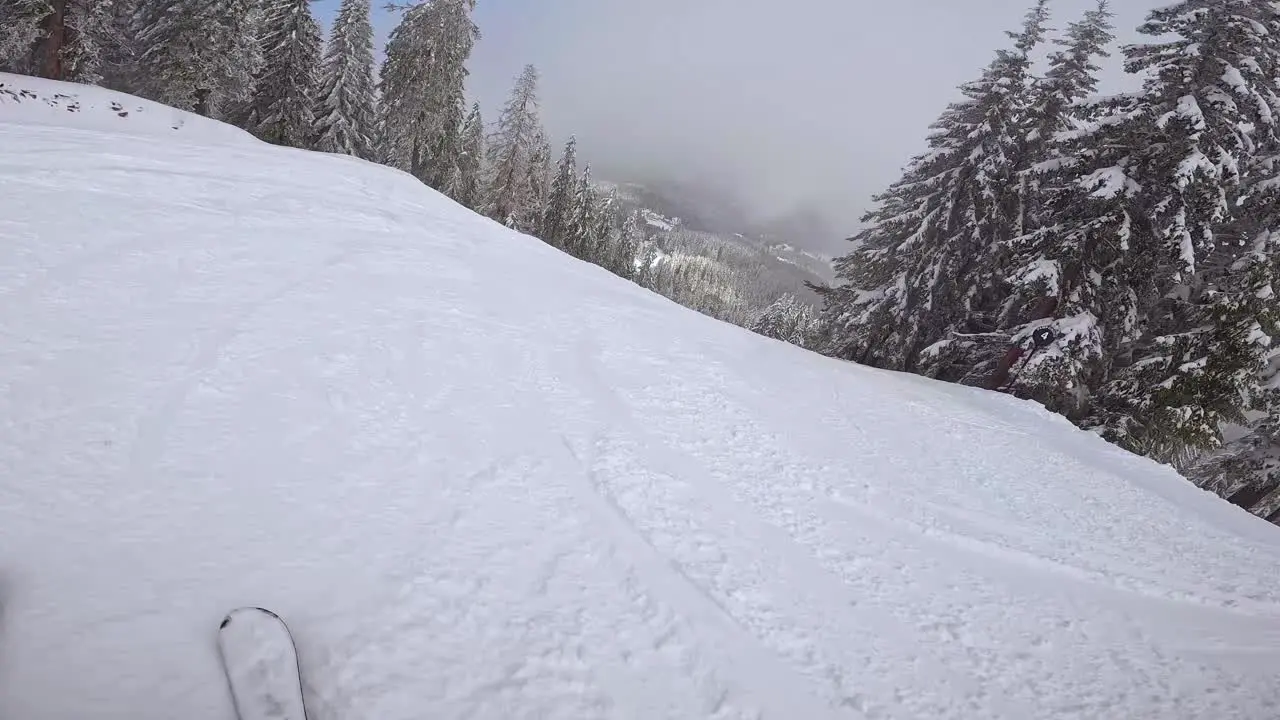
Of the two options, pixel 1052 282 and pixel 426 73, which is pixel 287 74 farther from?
pixel 1052 282

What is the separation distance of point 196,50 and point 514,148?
16.0 metres

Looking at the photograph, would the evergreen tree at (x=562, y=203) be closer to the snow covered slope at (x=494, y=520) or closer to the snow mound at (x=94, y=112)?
the snow mound at (x=94, y=112)

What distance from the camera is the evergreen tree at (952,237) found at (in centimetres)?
1653

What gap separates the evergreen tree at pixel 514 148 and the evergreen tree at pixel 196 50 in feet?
43.7

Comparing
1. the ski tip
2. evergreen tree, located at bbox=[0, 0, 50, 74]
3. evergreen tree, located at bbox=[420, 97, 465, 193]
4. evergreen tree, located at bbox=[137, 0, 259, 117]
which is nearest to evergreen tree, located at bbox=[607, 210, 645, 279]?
evergreen tree, located at bbox=[420, 97, 465, 193]

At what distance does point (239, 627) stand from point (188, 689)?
0.34 metres

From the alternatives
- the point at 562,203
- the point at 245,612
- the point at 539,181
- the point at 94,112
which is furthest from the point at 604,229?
the point at 245,612

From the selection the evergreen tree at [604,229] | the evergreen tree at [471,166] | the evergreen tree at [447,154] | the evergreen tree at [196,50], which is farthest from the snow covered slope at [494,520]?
the evergreen tree at [604,229]

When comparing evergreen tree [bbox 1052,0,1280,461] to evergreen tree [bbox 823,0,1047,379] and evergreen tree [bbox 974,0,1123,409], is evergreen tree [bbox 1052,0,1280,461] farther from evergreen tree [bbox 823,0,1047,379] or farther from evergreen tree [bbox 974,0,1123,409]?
evergreen tree [bbox 823,0,1047,379]

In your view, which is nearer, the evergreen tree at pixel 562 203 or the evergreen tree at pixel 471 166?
the evergreen tree at pixel 471 166

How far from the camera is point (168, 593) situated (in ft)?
10.7

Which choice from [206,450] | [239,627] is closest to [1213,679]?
[239,627]

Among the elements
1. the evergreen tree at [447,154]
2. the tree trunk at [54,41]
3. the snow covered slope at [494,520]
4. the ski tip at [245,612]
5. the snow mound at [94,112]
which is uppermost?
the evergreen tree at [447,154]

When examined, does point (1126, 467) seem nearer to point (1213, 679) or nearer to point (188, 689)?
point (1213, 679)
